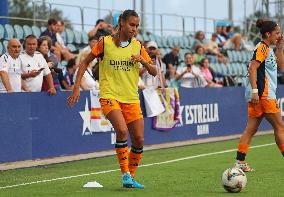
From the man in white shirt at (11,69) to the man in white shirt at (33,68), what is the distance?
0.14 meters

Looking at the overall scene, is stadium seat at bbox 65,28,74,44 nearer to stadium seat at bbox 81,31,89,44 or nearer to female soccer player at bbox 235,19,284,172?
stadium seat at bbox 81,31,89,44

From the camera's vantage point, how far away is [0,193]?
1024 cm

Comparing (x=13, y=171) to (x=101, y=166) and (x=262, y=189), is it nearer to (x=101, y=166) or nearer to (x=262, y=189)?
(x=101, y=166)

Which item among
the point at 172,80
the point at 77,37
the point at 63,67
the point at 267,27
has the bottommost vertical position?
the point at 172,80

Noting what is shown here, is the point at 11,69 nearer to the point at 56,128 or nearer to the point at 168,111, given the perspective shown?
the point at 56,128

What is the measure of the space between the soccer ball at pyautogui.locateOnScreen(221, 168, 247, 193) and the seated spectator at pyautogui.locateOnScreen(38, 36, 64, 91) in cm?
642

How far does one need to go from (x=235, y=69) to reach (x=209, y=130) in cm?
618

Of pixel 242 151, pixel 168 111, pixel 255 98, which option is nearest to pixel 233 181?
pixel 255 98

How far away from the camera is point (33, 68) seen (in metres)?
15.2

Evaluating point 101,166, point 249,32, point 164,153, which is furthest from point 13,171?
point 249,32

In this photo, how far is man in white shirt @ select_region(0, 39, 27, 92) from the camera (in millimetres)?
14578

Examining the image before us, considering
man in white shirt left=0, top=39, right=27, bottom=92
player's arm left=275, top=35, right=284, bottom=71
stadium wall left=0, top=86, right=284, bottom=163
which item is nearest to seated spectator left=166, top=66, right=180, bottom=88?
stadium wall left=0, top=86, right=284, bottom=163

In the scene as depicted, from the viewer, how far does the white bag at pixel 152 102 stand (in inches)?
725

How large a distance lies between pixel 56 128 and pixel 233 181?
6.28m
